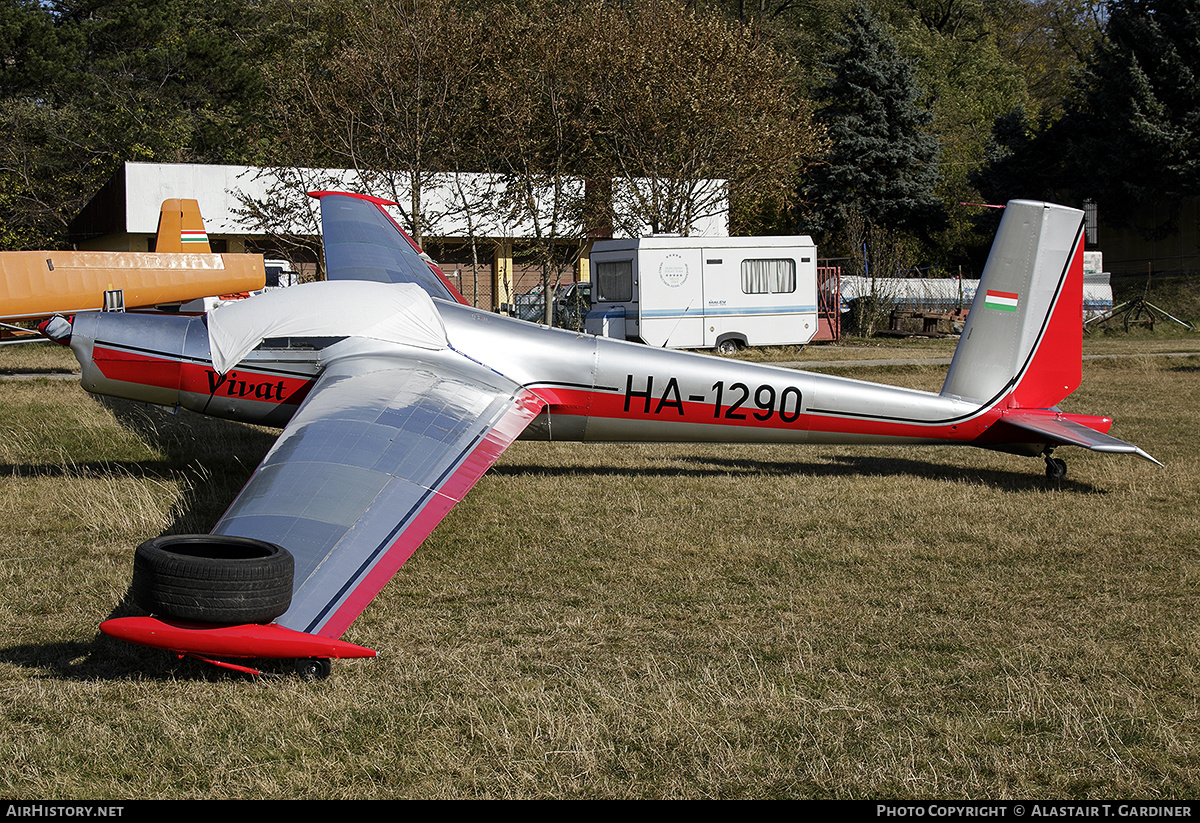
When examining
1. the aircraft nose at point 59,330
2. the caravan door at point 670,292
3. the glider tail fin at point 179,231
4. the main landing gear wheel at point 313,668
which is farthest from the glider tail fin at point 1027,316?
the glider tail fin at point 179,231

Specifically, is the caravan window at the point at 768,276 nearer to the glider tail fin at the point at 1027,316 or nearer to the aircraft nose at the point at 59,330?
the glider tail fin at the point at 1027,316

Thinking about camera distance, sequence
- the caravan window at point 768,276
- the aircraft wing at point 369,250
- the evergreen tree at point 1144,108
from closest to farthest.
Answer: the aircraft wing at point 369,250
the caravan window at point 768,276
the evergreen tree at point 1144,108

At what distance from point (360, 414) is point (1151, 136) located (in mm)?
38741

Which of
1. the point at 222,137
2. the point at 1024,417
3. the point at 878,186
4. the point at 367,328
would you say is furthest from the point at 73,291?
the point at 878,186

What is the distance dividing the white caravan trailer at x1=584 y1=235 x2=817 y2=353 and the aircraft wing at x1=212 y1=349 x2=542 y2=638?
16.5m

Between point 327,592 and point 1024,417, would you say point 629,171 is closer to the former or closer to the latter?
point 1024,417

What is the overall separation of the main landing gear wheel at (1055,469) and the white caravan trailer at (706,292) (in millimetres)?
15212

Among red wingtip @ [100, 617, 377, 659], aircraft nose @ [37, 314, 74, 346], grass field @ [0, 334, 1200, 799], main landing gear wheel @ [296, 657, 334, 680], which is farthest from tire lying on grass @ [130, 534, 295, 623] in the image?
aircraft nose @ [37, 314, 74, 346]

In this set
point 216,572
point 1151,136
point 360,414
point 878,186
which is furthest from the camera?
point 878,186

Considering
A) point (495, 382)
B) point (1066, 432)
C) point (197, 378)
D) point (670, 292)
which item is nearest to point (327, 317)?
point (197, 378)

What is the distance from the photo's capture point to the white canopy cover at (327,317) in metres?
8.30

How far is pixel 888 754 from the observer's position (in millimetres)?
4176

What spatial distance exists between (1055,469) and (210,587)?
870cm

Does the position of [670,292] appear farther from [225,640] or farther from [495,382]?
[225,640]
